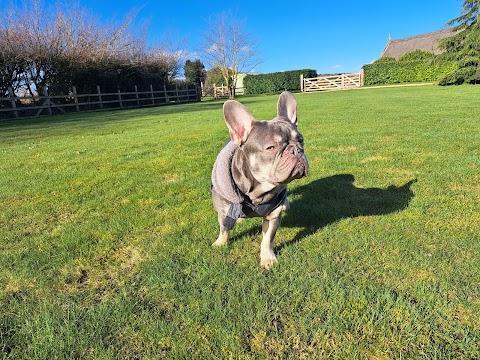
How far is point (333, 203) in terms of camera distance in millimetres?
4449

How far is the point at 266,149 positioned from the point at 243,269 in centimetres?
110

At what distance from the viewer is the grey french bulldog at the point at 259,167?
2.71 metres

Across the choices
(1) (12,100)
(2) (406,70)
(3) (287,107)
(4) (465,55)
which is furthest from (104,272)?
(2) (406,70)

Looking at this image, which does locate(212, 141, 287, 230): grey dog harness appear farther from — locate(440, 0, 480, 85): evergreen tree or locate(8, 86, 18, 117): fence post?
locate(440, 0, 480, 85): evergreen tree

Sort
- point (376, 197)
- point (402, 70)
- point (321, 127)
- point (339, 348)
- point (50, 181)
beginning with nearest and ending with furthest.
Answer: point (339, 348)
point (376, 197)
point (50, 181)
point (321, 127)
point (402, 70)

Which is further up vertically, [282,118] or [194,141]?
[282,118]

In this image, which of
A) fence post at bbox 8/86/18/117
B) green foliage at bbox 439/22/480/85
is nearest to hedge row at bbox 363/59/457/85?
green foliage at bbox 439/22/480/85

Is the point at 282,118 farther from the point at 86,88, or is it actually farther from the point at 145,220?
the point at 86,88

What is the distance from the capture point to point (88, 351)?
6.95 feet

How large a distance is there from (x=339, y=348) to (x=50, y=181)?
564 cm

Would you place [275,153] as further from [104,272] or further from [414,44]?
[414,44]

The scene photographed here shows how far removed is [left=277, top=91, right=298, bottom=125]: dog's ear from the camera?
3.20 metres

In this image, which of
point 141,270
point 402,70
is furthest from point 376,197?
point 402,70

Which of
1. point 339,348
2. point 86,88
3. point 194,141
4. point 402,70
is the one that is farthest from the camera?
point 402,70
